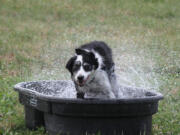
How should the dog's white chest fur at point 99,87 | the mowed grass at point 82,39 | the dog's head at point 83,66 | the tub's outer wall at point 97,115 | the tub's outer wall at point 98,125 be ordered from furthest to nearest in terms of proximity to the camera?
1. the mowed grass at point 82,39
2. the dog's white chest fur at point 99,87
3. the dog's head at point 83,66
4. the tub's outer wall at point 98,125
5. the tub's outer wall at point 97,115

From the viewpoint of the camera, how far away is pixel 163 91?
25.3 ft

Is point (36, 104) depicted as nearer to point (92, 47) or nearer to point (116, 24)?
point (92, 47)

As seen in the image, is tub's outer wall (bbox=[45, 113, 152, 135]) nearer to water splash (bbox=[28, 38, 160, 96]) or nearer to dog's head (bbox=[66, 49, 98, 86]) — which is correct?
dog's head (bbox=[66, 49, 98, 86])

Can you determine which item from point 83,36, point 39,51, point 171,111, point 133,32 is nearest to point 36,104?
point 171,111

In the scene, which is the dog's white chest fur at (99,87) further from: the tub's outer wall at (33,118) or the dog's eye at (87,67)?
the tub's outer wall at (33,118)

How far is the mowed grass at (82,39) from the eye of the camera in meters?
6.66

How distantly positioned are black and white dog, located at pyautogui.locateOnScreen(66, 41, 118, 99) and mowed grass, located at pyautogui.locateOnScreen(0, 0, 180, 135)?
0.78 metres

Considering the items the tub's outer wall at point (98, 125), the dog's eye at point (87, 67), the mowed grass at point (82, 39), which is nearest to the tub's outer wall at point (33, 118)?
the mowed grass at point (82, 39)

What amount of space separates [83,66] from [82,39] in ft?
26.6

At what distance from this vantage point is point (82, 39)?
13000 mm

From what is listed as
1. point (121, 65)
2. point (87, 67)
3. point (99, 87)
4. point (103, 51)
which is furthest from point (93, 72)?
point (121, 65)

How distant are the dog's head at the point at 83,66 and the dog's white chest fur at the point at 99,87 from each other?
131 millimetres

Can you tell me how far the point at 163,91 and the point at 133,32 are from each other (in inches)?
299

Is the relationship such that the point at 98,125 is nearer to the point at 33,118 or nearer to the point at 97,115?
the point at 97,115
